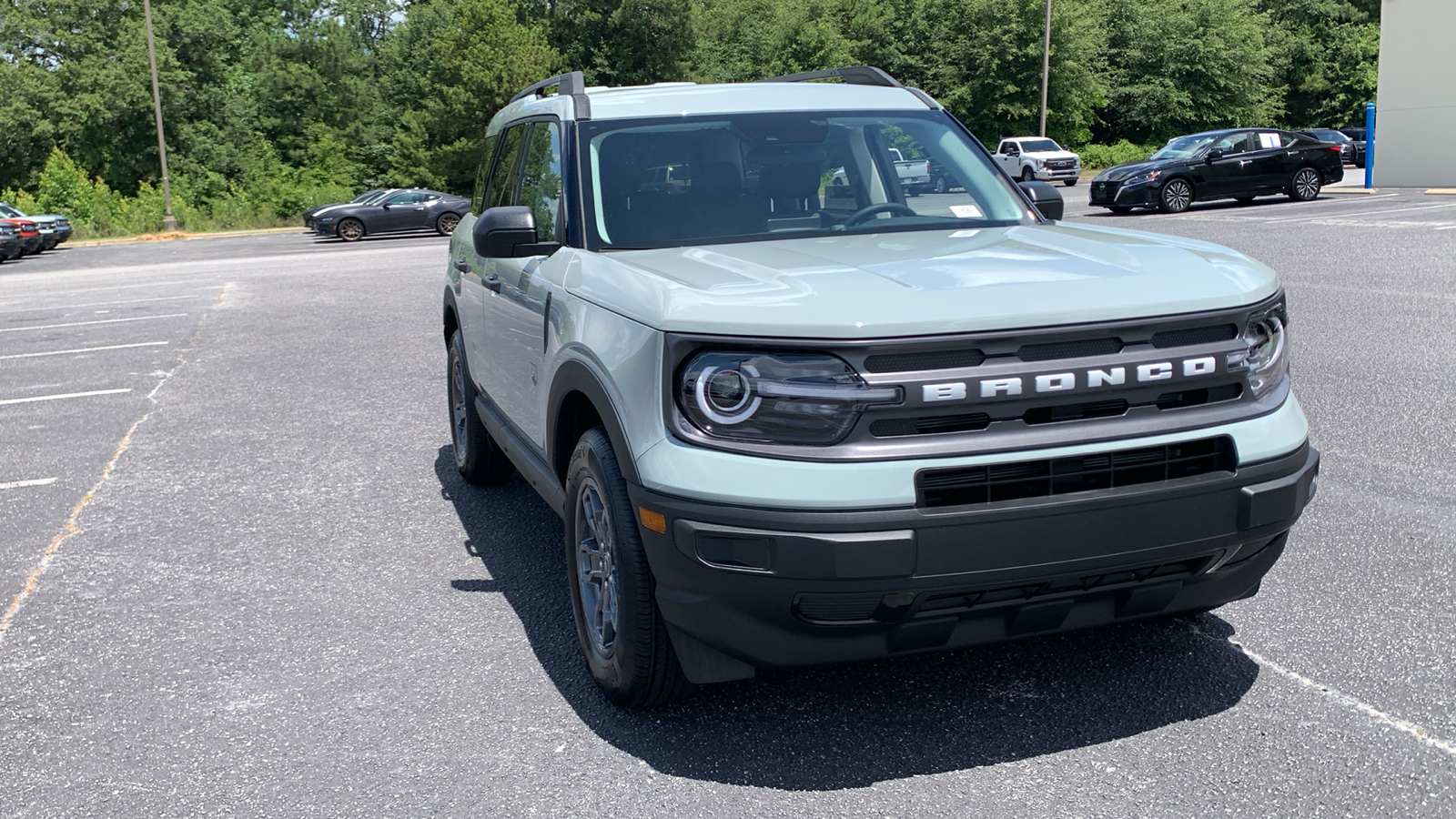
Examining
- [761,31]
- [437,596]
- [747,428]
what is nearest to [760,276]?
[747,428]

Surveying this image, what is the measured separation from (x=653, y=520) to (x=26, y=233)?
33.4 m

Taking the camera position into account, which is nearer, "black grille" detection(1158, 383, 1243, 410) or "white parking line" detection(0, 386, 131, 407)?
"black grille" detection(1158, 383, 1243, 410)

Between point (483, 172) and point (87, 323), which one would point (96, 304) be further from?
point (483, 172)

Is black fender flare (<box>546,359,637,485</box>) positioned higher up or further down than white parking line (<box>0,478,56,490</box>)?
higher up

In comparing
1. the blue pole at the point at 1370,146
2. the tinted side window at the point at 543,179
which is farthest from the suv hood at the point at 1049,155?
the tinted side window at the point at 543,179

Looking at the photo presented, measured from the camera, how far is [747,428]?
10.2 feet

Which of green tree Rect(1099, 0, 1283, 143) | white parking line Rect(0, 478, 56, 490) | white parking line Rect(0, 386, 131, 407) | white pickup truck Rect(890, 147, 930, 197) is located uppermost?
green tree Rect(1099, 0, 1283, 143)

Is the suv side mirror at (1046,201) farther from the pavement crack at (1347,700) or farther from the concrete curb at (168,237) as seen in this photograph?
the concrete curb at (168,237)

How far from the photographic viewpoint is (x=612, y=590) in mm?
3654

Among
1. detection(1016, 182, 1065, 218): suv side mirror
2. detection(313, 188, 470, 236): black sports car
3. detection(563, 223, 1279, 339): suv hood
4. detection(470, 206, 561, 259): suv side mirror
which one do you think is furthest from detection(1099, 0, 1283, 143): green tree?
detection(563, 223, 1279, 339): suv hood

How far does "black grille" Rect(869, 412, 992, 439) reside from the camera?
303 cm

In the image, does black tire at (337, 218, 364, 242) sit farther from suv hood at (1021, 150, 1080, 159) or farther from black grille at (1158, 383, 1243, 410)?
black grille at (1158, 383, 1243, 410)

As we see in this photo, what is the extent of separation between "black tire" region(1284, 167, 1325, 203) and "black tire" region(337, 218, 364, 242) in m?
22.9

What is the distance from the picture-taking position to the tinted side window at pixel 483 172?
20.4ft
